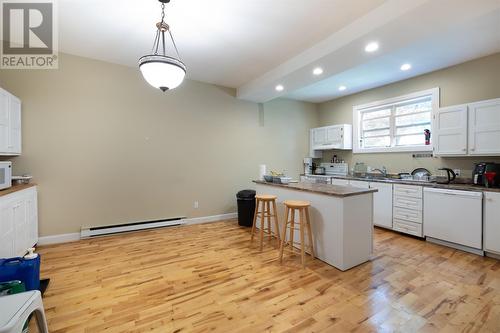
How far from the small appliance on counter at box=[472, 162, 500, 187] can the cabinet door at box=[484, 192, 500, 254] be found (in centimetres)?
26

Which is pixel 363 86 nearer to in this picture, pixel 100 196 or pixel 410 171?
pixel 410 171

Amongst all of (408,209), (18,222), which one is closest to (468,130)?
(408,209)

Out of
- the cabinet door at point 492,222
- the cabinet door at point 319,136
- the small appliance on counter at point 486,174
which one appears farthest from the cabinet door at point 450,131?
the cabinet door at point 319,136

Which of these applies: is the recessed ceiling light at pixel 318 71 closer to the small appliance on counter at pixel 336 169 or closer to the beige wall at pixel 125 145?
the beige wall at pixel 125 145

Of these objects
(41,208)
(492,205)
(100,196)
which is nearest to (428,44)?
(492,205)

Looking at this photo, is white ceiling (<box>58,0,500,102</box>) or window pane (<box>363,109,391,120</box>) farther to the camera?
window pane (<box>363,109,391,120</box>)

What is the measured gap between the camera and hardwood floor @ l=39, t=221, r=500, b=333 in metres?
1.84

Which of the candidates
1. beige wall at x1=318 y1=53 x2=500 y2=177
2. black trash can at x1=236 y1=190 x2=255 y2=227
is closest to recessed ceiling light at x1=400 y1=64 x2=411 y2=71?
beige wall at x1=318 y1=53 x2=500 y2=177

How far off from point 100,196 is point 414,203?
5.28 m

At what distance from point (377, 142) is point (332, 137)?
101cm

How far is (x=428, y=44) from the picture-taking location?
3.15m

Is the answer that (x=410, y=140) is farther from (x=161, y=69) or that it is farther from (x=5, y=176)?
(x=5, y=176)

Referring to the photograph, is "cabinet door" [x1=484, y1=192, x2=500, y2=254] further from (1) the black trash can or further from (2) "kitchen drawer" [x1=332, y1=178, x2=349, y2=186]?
(1) the black trash can

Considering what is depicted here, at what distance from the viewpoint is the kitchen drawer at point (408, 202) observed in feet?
12.3
